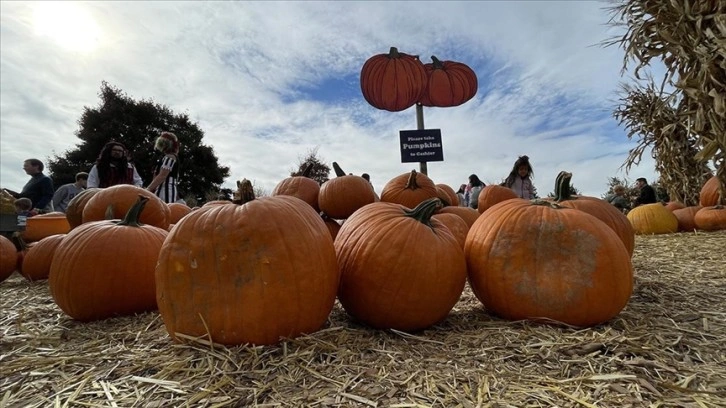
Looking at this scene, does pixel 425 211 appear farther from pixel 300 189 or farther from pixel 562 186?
pixel 300 189

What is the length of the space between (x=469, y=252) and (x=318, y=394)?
3.59ft

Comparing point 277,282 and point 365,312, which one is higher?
point 277,282

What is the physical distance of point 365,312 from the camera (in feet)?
5.47

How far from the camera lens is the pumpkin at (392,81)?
7512 mm

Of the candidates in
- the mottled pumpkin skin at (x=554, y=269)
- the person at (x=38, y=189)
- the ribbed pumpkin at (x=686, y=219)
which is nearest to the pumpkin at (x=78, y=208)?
the mottled pumpkin skin at (x=554, y=269)

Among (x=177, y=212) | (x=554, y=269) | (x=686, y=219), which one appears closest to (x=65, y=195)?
(x=177, y=212)

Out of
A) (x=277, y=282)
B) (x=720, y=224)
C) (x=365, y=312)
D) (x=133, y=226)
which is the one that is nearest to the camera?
(x=277, y=282)

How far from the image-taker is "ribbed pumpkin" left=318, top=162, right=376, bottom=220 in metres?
3.32

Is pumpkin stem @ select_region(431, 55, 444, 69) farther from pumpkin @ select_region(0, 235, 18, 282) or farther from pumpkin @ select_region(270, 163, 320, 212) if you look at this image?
pumpkin @ select_region(0, 235, 18, 282)

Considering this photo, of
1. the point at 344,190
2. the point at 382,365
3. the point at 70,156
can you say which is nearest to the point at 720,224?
the point at 344,190

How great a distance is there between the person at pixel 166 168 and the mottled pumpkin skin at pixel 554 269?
3.92m

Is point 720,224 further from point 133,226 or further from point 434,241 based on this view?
point 133,226

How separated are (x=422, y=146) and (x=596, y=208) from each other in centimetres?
450

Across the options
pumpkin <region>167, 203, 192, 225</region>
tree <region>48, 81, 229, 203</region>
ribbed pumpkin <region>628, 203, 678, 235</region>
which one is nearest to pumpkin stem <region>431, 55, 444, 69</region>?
ribbed pumpkin <region>628, 203, 678, 235</region>
